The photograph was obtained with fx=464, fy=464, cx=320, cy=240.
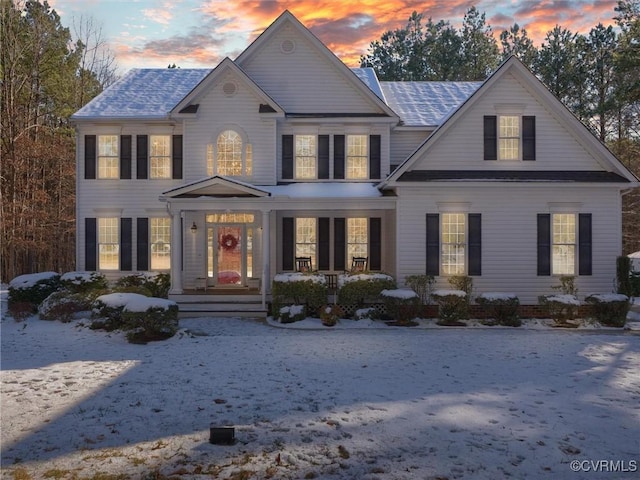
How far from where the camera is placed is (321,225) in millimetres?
16984

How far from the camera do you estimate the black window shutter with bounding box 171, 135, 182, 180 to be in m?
17.2

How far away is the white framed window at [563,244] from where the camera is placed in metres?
14.8

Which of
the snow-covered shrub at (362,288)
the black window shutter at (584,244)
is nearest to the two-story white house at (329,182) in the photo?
the black window shutter at (584,244)

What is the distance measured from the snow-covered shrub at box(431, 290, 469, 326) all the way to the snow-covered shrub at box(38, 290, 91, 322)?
33.8 feet

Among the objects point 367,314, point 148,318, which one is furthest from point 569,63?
point 148,318

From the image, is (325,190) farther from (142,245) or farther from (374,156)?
(142,245)

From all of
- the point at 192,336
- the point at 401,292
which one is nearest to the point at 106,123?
the point at 192,336

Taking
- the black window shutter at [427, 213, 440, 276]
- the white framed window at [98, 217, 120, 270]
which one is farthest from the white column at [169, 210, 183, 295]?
the black window shutter at [427, 213, 440, 276]

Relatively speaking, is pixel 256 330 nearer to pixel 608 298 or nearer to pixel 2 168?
pixel 608 298

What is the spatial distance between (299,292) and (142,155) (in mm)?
8332

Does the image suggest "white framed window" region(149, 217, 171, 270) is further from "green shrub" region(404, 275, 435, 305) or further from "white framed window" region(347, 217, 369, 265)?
"green shrub" region(404, 275, 435, 305)

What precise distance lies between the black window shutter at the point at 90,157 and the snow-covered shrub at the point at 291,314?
371 inches

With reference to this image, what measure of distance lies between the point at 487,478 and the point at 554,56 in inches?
1442

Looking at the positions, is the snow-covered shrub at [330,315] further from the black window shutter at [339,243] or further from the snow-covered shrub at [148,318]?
the snow-covered shrub at [148,318]
